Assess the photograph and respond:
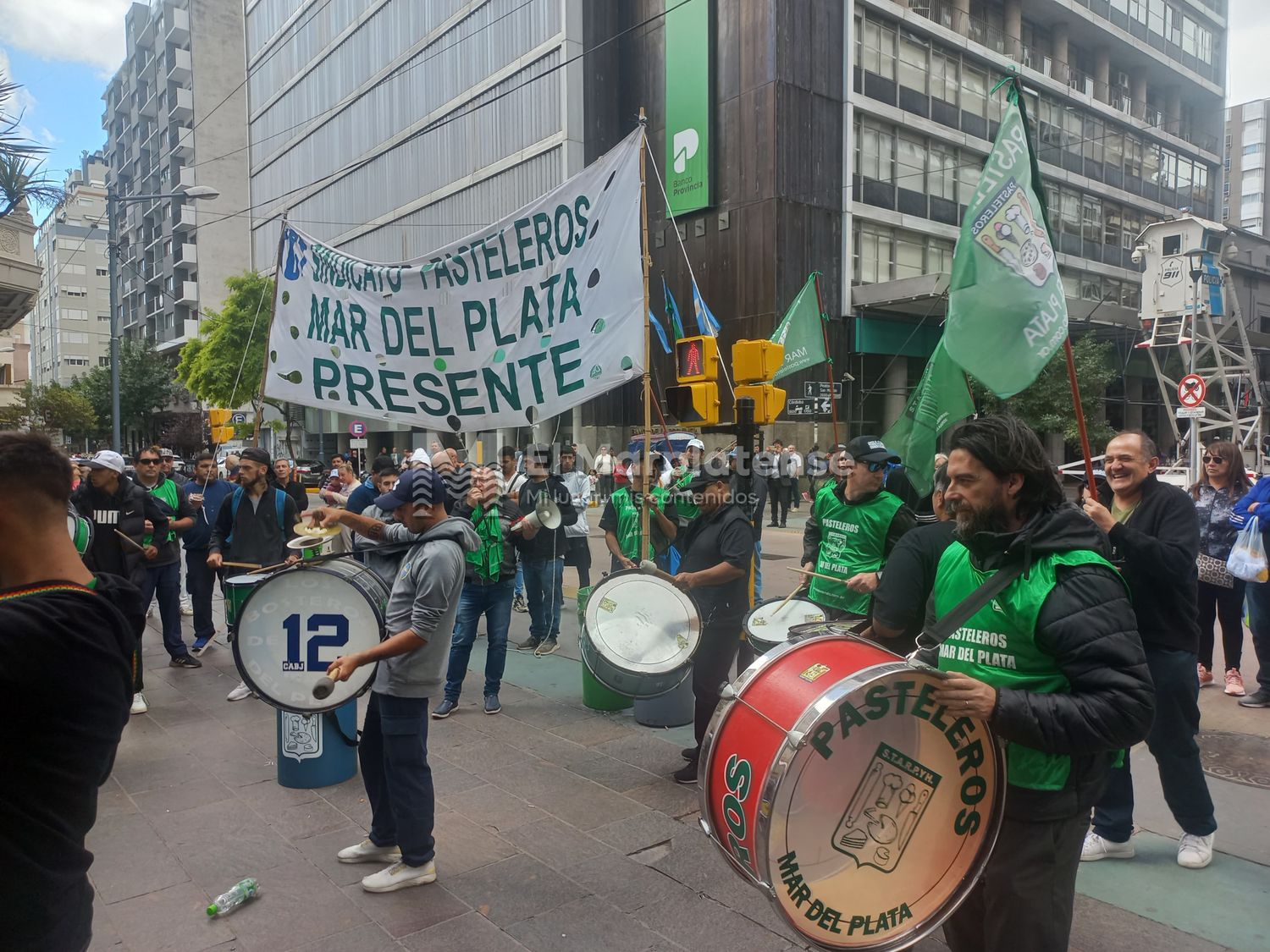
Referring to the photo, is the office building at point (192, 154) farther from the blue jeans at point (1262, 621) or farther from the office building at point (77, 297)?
the blue jeans at point (1262, 621)

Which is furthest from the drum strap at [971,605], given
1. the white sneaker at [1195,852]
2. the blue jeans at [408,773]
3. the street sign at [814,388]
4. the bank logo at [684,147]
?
the bank logo at [684,147]

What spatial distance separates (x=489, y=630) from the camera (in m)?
6.72

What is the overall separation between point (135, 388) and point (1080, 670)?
60749mm

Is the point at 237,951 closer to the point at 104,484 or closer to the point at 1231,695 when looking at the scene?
the point at 104,484

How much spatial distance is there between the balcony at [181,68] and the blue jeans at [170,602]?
2690 inches

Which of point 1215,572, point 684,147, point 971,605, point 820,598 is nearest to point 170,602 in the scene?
point 820,598

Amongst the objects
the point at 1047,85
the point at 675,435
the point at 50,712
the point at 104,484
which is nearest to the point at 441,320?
the point at 104,484

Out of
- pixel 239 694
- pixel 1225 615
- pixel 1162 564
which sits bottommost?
pixel 239 694

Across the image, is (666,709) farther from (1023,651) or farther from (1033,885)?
(1023,651)

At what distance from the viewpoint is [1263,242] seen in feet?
119

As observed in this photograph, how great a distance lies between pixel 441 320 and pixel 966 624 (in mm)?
4730

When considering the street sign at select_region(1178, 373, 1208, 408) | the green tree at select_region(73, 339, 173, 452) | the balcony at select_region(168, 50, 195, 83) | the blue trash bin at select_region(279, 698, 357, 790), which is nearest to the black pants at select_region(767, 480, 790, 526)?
the street sign at select_region(1178, 373, 1208, 408)

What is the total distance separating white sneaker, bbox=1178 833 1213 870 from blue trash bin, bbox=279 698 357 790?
14.6ft

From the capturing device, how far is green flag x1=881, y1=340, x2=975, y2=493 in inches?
191
